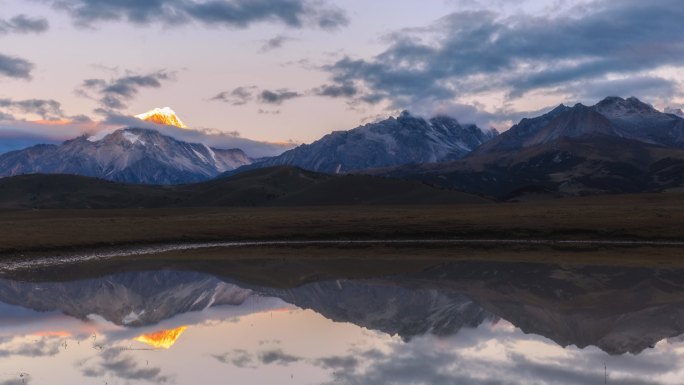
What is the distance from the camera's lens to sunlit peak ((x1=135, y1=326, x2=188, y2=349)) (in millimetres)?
25734

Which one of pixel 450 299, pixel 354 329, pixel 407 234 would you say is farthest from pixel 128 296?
pixel 407 234

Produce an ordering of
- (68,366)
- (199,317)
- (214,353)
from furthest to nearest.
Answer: (199,317)
(214,353)
(68,366)

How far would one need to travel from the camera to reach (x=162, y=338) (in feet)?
88.2

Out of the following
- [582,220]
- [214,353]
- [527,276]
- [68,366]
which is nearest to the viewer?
[68,366]

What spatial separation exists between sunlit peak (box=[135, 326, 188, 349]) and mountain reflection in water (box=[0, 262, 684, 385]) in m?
0.07

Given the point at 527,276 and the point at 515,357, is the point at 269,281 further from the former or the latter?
the point at 515,357

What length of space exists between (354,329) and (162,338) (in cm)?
830

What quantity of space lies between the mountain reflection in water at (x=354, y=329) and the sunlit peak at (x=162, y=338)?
2.7 inches

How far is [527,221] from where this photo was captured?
3580 inches

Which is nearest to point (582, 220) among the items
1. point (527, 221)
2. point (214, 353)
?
point (527, 221)

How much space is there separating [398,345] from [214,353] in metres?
7.09

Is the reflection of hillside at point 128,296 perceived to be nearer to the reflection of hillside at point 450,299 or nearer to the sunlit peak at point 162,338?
the reflection of hillside at point 450,299

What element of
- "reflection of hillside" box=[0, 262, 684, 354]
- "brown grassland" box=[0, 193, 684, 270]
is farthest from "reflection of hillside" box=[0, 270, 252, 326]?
"brown grassland" box=[0, 193, 684, 270]

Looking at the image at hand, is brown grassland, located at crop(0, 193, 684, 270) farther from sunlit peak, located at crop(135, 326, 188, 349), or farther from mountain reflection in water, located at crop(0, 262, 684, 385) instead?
sunlit peak, located at crop(135, 326, 188, 349)
